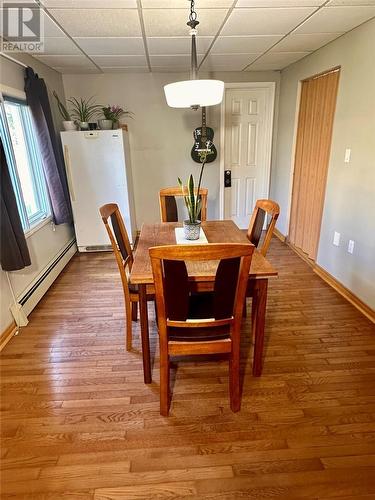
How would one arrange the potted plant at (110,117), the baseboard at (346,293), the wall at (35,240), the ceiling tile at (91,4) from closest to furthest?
the ceiling tile at (91,4), the wall at (35,240), the baseboard at (346,293), the potted plant at (110,117)

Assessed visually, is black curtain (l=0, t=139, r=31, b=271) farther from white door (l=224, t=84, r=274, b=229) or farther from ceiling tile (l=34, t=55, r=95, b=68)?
white door (l=224, t=84, r=274, b=229)

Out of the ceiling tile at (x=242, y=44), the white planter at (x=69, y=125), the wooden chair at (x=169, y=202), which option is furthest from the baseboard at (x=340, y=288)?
the white planter at (x=69, y=125)

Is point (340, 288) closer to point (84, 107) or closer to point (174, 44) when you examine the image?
point (174, 44)

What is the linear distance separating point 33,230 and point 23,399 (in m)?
1.64

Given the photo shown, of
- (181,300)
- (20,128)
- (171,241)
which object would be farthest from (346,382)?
(20,128)

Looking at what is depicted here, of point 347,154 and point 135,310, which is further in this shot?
point 347,154

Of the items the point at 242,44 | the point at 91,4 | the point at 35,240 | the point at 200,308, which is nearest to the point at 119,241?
the point at 200,308

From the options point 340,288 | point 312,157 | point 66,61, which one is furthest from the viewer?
point 312,157

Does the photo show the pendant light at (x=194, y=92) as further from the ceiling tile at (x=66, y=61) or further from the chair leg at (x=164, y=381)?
the ceiling tile at (x=66, y=61)

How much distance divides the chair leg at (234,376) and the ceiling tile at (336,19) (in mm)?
2371

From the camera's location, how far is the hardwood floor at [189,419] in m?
1.36

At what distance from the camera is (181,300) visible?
4.83ft

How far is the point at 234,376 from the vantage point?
1.64m

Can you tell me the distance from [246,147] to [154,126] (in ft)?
4.47
